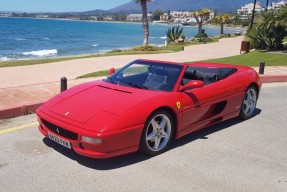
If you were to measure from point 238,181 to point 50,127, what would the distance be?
2393mm

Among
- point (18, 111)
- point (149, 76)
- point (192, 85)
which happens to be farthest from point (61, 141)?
point (18, 111)

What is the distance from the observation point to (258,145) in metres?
5.30

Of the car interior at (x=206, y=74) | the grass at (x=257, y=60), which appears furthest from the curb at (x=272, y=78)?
the car interior at (x=206, y=74)

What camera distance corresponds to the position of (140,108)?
443cm

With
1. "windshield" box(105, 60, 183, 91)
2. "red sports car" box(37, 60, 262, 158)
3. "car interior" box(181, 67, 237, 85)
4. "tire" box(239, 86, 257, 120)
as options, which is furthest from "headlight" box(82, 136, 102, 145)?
"tire" box(239, 86, 257, 120)

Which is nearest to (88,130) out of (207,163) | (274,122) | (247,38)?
(207,163)

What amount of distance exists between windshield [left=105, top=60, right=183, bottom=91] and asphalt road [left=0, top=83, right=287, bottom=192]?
91 cm

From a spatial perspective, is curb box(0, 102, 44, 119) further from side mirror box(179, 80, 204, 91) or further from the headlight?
side mirror box(179, 80, 204, 91)

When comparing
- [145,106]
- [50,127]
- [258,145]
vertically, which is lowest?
[258,145]

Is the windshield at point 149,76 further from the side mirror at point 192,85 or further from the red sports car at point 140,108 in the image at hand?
the side mirror at point 192,85

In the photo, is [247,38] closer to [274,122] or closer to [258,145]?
[274,122]

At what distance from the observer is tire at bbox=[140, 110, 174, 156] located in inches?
178

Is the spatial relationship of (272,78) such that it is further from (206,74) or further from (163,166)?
(163,166)

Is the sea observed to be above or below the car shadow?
below
